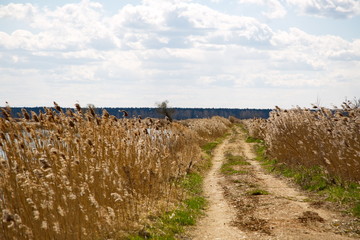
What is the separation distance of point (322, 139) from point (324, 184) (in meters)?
1.64

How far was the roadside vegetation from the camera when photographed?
11812 mm

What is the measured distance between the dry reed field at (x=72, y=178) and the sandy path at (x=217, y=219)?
111 cm

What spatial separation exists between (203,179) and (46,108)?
986cm

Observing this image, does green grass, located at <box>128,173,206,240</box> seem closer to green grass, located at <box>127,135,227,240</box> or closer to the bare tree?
green grass, located at <box>127,135,227,240</box>

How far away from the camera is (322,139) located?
45.7 feet

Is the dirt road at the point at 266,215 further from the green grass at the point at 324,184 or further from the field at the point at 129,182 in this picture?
the green grass at the point at 324,184

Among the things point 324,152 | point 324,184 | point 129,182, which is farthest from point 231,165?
point 129,182

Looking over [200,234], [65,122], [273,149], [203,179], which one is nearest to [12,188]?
[65,122]

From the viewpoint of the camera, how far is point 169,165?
13609 millimetres

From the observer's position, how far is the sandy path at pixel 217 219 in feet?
29.3

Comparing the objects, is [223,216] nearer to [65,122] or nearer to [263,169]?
[65,122]

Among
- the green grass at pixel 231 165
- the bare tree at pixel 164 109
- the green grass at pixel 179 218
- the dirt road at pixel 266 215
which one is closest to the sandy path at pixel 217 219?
the dirt road at pixel 266 215

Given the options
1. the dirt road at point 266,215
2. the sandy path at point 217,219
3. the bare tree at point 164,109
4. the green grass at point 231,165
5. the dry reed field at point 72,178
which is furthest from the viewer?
the bare tree at point 164,109

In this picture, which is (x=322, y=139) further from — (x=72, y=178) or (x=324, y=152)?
(x=72, y=178)
